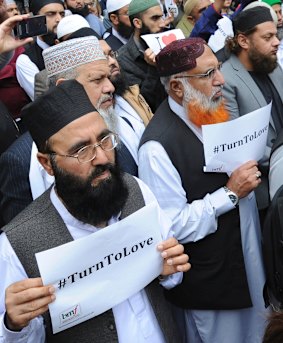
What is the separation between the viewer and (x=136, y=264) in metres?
1.70

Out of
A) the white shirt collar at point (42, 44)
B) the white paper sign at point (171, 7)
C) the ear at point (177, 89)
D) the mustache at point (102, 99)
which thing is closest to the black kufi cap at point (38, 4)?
the white shirt collar at point (42, 44)

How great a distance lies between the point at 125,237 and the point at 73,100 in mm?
539

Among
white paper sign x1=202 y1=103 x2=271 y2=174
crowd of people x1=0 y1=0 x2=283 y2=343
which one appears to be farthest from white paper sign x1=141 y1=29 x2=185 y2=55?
white paper sign x1=202 y1=103 x2=271 y2=174

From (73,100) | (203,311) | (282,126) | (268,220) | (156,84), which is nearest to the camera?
(73,100)

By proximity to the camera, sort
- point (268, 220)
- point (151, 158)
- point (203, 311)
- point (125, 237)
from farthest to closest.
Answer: point (203, 311) < point (151, 158) < point (268, 220) < point (125, 237)

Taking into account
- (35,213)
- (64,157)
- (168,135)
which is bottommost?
(168,135)

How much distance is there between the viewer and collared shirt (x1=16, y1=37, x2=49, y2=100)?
4078 millimetres

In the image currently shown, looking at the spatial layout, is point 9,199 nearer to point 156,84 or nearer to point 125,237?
point 125,237

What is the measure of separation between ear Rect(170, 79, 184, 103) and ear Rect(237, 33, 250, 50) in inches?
47.9

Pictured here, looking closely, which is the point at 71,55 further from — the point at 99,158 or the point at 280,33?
the point at 280,33

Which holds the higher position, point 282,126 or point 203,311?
point 282,126

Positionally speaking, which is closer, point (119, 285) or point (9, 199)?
point (119, 285)

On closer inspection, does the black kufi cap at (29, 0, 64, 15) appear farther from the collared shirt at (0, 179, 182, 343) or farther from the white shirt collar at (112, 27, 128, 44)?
the collared shirt at (0, 179, 182, 343)

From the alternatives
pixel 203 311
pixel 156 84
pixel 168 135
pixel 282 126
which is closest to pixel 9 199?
pixel 168 135
